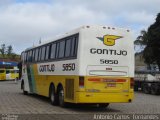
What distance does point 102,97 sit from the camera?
17734 millimetres

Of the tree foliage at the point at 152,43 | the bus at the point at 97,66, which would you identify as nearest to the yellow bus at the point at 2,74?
the tree foliage at the point at 152,43

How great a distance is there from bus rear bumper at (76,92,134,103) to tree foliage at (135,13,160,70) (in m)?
30.2

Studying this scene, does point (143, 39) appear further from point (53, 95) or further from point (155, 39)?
point (53, 95)

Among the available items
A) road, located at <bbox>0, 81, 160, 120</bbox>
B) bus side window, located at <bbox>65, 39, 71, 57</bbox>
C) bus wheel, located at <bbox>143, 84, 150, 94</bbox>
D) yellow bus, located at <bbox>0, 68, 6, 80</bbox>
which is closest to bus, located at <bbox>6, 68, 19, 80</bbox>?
yellow bus, located at <bbox>0, 68, 6, 80</bbox>

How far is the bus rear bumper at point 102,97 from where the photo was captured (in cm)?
1742

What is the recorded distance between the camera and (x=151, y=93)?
1375 inches

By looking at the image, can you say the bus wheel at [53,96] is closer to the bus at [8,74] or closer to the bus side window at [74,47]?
the bus side window at [74,47]

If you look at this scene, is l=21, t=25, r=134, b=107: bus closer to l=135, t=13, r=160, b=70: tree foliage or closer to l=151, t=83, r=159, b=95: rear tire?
l=151, t=83, r=159, b=95: rear tire

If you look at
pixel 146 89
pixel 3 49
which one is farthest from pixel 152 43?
pixel 3 49

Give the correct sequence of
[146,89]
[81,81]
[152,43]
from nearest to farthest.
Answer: [81,81], [146,89], [152,43]

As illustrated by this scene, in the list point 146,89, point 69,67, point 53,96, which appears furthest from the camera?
point 146,89

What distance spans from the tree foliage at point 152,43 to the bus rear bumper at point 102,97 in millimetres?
30221

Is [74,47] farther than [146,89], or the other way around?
[146,89]

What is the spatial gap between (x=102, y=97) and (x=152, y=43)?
31.5 meters
